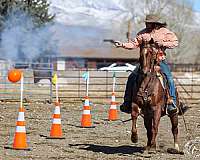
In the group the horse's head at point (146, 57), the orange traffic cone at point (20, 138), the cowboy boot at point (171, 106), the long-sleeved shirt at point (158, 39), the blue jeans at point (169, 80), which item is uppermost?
the long-sleeved shirt at point (158, 39)

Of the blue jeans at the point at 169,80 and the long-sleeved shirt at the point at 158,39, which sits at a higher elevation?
the long-sleeved shirt at the point at 158,39

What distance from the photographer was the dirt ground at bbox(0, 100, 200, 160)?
9523 millimetres

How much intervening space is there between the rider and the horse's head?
20 centimetres

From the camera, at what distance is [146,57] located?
932 centimetres

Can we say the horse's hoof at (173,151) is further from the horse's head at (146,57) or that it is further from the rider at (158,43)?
the horse's head at (146,57)

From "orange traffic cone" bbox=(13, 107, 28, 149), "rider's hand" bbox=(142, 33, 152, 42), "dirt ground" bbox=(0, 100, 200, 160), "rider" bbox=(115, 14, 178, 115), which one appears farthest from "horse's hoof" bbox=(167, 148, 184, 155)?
"orange traffic cone" bbox=(13, 107, 28, 149)

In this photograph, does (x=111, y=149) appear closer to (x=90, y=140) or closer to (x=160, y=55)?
(x=90, y=140)

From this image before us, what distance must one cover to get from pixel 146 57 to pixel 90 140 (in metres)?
2.87

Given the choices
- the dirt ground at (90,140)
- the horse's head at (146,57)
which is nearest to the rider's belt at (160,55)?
the horse's head at (146,57)

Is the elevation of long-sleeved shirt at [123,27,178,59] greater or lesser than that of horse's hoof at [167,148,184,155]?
greater

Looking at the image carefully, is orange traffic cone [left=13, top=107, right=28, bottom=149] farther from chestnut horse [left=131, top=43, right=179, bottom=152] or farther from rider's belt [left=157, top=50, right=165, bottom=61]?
rider's belt [left=157, top=50, right=165, bottom=61]

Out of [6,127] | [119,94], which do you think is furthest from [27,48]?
[6,127]

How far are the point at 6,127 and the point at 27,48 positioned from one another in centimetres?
1652

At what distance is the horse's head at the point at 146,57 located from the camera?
30.6 feet
